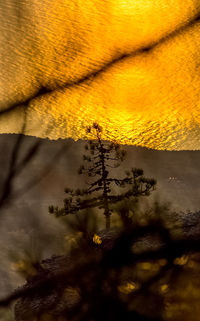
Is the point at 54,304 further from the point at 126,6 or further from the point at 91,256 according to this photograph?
the point at 126,6

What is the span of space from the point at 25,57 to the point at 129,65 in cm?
65

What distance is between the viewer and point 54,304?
1.26 meters

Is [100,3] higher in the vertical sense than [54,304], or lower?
higher

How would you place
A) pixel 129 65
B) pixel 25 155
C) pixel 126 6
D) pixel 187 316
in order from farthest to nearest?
1. pixel 126 6
2. pixel 129 65
3. pixel 25 155
4. pixel 187 316

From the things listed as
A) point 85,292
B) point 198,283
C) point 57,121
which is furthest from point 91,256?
point 57,121

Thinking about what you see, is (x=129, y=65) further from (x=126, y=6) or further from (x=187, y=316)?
(x=187, y=316)

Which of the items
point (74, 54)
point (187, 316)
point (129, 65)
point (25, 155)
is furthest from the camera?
point (74, 54)

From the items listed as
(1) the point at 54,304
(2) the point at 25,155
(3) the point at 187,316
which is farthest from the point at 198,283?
(2) the point at 25,155

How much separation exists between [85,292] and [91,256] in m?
0.15

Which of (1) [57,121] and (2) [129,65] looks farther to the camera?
(2) [129,65]

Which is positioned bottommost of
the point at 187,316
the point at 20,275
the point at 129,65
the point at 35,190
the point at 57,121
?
the point at 187,316

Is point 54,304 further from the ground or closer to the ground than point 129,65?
closer to the ground

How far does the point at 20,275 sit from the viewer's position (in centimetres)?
136

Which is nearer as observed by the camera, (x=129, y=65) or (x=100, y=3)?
(x=129, y=65)
